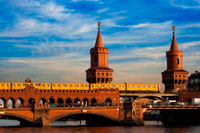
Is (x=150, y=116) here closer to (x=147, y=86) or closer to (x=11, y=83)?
(x=147, y=86)

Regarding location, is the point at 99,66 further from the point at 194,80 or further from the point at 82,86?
the point at 194,80

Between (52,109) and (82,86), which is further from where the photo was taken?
(82,86)

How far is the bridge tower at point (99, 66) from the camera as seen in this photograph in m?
132

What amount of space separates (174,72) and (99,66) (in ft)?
103

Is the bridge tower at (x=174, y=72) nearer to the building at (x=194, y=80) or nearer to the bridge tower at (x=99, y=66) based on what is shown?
the building at (x=194, y=80)

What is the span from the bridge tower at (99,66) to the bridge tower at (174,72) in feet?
87.1

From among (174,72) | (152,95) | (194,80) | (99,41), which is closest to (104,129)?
(152,95)

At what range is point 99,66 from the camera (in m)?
134

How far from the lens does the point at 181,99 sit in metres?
133

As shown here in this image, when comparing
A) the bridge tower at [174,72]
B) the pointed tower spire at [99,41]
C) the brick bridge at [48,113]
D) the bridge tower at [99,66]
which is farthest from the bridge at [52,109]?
the bridge tower at [174,72]

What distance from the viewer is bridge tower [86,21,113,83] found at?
132 meters

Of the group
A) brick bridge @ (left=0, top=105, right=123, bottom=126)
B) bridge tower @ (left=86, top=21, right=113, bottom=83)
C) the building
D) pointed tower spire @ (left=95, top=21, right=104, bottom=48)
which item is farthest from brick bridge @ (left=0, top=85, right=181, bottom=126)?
the building

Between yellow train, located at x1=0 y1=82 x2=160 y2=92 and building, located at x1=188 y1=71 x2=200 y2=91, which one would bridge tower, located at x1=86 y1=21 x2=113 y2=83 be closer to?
yellow train, located at x1=0 y1=82 x2=160 y2=92

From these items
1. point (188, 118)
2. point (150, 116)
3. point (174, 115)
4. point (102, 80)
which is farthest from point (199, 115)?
point (150, 116)
